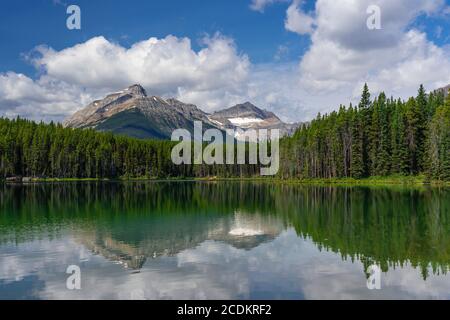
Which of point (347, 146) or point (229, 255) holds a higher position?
point (347, 146)

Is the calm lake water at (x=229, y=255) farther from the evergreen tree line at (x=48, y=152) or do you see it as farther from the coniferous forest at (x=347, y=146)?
the evergreen tree line at (x=48, y=152)

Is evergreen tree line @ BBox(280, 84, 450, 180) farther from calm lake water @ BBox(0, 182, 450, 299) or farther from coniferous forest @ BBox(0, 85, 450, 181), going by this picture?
calm lake water @ BBox(0, 182, 450, 299)

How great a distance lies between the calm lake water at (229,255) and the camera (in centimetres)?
2011

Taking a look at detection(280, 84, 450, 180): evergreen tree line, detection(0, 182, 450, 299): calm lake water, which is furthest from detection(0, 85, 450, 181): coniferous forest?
detection(0, 182, 450, 299): calm lake water

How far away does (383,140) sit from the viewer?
121 meters

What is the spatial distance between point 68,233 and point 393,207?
3769 cm

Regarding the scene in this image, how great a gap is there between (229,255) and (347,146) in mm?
110158

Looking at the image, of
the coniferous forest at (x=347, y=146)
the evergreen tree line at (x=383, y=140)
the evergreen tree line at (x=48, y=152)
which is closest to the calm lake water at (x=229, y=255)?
the evergreen tree line at (x=383, y=140)

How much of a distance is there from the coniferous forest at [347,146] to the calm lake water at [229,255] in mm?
67763

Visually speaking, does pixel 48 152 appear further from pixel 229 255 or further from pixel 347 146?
pixel 229 255

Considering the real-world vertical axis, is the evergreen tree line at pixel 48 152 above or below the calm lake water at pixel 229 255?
above

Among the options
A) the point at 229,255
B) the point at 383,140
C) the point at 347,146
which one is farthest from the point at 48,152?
the point at 229,255

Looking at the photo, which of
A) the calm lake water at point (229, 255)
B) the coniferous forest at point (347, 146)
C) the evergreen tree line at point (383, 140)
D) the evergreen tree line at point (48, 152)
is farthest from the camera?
the evergreen tree line at point (48, 152)
